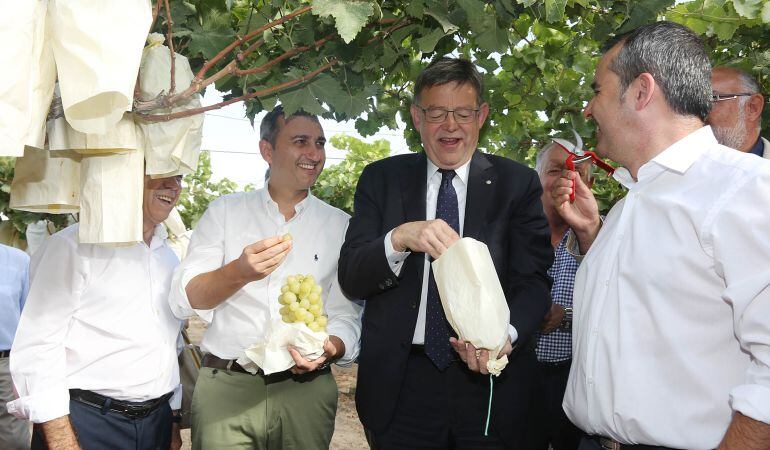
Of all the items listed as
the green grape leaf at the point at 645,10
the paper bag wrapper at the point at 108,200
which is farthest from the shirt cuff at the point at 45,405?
the green grape leaf at the point at 645,10

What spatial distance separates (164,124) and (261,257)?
35.1 inches

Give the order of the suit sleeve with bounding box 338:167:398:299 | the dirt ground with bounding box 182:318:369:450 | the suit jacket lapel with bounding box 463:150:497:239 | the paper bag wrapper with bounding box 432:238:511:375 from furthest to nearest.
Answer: the dirt ground with bounding box 182:318:369:450 → the suit jacket lapel with bounding box 463:150:497:239 → the suit sleeve with bounding box 338:167:398:299 → the paper bag wrapper with bounding box 432:238:511:375

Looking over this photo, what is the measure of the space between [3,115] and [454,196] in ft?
6.06

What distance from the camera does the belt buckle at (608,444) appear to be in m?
2.05

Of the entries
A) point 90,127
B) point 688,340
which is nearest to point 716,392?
point 688,340

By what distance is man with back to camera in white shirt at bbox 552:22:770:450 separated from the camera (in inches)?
65.6

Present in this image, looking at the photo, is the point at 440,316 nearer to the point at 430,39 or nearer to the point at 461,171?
the point at 461,171

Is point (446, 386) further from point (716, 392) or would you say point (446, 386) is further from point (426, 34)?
point (426, 34)

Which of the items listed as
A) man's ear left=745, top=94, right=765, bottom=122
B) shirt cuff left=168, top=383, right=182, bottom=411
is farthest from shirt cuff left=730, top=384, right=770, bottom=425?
shirt cuff left=168, top=383, right=182, bottom=411

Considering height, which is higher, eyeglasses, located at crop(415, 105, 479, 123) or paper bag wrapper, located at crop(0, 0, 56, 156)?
eyeglasses, located at crop(415, 105, 479, 123)

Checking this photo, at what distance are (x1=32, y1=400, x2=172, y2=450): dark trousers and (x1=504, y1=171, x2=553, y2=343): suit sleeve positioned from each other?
1737mm

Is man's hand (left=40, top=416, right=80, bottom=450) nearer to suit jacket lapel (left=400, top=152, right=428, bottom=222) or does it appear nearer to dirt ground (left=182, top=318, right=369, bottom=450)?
suit jacket lapel (left=400, top=152, right=428, bottom=222)

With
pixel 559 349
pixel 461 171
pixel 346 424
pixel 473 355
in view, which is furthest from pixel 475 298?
pixel 346 424

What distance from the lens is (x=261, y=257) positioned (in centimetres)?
263
